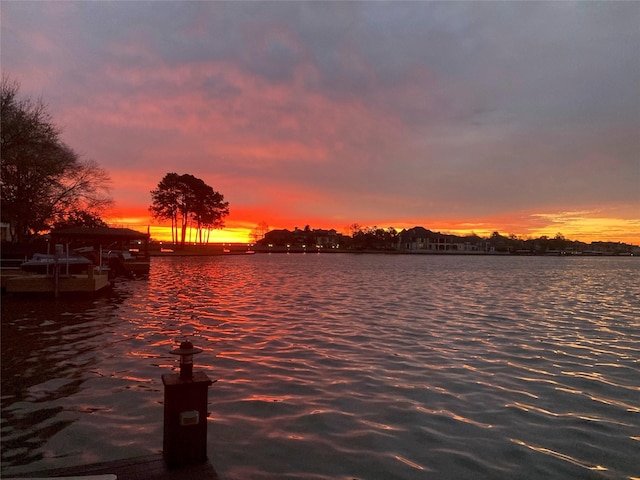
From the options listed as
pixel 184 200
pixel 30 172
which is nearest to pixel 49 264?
pixel 30 172

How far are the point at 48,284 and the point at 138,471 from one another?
18.4 meters

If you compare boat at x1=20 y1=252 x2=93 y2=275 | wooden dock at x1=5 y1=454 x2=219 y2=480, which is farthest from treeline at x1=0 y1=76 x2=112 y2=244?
wooden dock at x1=5 y1=454 x2=219 y2=480

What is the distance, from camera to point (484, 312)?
1923cm

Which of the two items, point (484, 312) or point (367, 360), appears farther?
point (484, 312)

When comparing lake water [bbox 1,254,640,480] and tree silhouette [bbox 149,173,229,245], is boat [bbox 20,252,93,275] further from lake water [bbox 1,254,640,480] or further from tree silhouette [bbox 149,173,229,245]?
tree silhouette [bbox 149,173,229,245]

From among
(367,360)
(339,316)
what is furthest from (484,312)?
(367,360)

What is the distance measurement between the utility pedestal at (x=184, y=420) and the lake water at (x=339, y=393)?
716 mm

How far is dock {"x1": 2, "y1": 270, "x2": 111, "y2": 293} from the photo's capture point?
19516 millimetres

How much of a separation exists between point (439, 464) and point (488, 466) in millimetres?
585

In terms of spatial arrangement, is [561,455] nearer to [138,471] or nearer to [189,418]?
[189,418]

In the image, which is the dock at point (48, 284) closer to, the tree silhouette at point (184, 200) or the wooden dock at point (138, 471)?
the wooden dock at point (138, 471)

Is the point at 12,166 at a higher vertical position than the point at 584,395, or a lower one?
higher

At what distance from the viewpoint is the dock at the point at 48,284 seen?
1952 centimetres

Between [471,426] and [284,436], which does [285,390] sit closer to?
[284,436]
